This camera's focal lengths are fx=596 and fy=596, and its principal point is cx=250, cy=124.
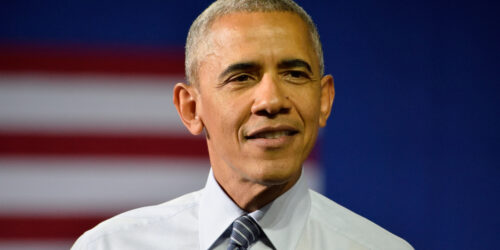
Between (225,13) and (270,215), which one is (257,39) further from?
(270,215)

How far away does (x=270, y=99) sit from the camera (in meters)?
0.91

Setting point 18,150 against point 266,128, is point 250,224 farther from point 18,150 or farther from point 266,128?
point 18,150

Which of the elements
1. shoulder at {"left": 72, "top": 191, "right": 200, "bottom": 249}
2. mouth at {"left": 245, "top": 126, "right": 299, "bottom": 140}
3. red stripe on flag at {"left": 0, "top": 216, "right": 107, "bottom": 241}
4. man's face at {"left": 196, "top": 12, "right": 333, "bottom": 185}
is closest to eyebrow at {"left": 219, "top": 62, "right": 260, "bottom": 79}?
man's face at {"left": 196, "top": 12, "right": 333, "bottom": 185}

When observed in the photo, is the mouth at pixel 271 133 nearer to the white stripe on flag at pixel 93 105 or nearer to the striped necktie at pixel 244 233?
the striped necktie at pixel 244 233

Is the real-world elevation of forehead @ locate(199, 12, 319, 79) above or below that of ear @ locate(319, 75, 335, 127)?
above

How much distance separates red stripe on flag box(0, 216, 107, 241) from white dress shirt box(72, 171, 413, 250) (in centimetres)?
66

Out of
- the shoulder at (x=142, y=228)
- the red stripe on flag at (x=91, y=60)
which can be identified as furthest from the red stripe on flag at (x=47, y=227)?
the shoulder at (x=142, y=228)

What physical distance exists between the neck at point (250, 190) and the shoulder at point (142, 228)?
0.44 ft

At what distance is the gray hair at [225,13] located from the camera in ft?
3.25

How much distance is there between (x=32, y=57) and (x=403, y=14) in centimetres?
110

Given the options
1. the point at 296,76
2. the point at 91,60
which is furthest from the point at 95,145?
the point at 296,76

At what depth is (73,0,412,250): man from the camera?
36.8 inches

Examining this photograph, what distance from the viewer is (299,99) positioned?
949mm

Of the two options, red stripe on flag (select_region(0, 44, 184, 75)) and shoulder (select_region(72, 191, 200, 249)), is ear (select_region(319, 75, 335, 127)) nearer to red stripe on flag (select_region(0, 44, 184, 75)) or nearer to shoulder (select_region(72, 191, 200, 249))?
shoulder (select_region(72, 191, 200, 249))
